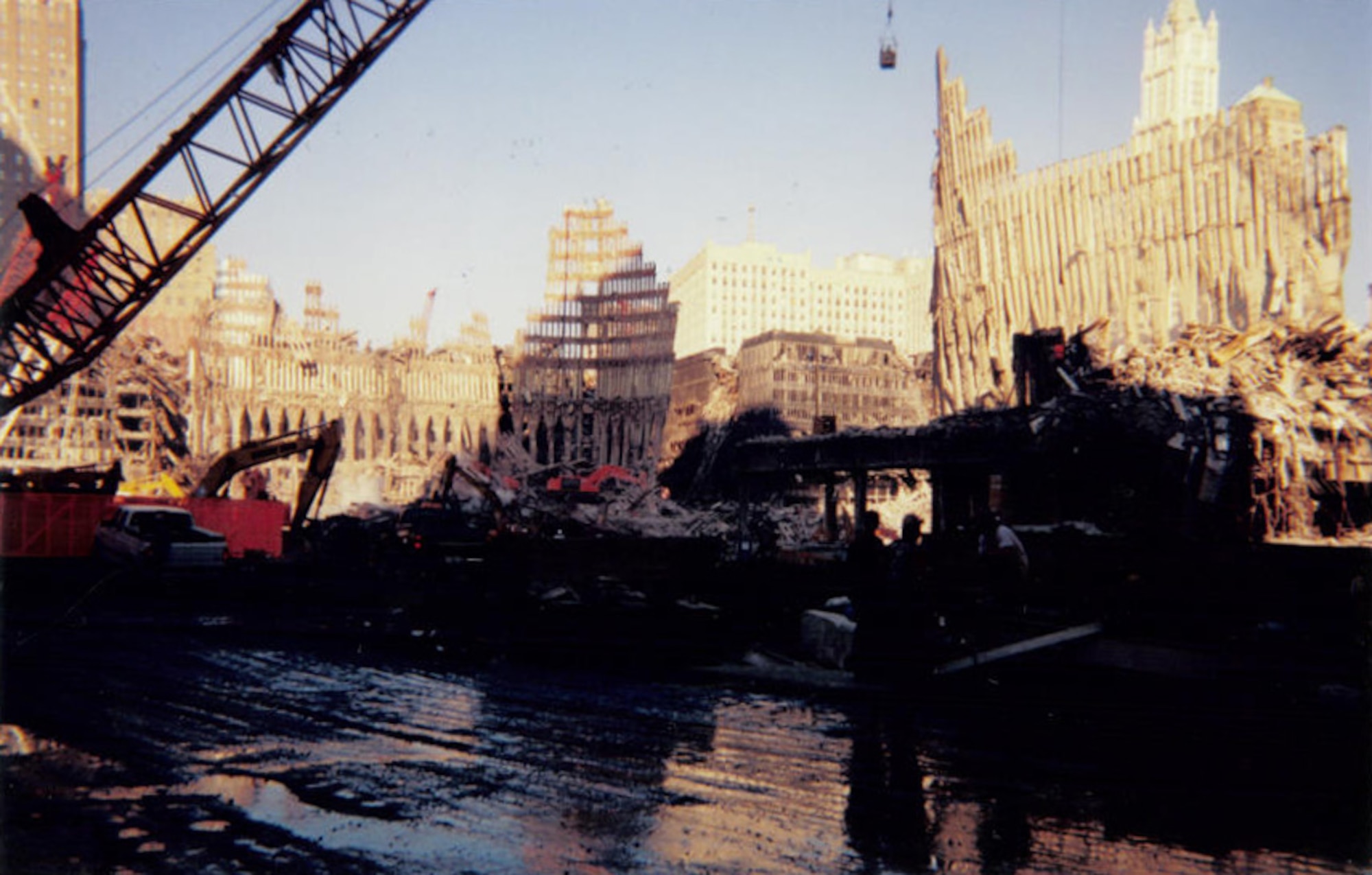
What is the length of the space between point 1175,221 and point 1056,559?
149 feet

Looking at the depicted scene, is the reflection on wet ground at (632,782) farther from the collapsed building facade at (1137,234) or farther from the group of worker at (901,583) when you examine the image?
the collapsed building facade at (1137,234)

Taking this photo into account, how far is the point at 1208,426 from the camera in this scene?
70.5 ft

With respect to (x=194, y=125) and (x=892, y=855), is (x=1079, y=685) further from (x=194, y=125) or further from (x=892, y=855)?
(x=194, y=125)

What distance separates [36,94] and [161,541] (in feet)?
314

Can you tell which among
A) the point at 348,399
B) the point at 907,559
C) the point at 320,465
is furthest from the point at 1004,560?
the point at 348,399

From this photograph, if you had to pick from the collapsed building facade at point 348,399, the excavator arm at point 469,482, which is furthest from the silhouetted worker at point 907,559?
the collapsed building facade at point 348,399

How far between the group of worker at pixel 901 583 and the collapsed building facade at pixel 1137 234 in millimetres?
27951

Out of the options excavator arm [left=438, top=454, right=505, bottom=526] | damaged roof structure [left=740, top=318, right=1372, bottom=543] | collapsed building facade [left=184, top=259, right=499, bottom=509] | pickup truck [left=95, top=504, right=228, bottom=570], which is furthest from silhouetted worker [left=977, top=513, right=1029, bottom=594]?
collapsed building facade [left=184, top=259, right=499, bottom=509]

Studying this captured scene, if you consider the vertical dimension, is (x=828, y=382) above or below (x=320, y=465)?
above

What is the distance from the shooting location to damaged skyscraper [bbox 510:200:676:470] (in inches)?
2842

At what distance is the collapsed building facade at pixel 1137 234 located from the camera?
4831cm

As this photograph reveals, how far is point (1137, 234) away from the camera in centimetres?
5531

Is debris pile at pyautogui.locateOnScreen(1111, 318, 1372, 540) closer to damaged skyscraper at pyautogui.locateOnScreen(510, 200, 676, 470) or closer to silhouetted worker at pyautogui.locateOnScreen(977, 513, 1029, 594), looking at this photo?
silhouetted worker at pyautogui.locateOnScreen(977, 513, 1029, 594)

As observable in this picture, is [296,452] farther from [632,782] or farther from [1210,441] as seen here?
[632,782]
